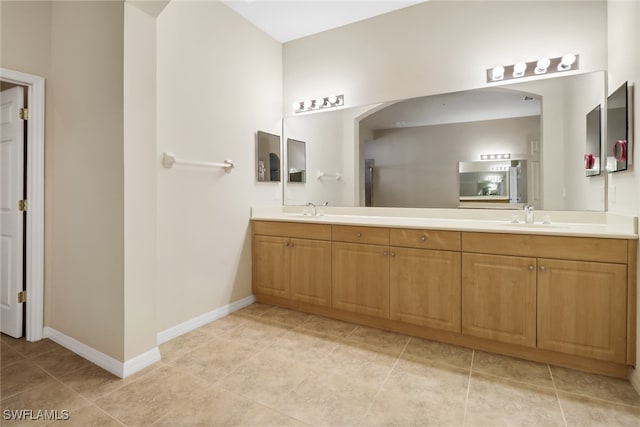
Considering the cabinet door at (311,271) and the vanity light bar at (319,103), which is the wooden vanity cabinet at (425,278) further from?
the vanity light bar at (319,103)

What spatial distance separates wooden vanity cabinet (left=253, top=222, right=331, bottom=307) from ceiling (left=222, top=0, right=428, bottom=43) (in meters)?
1.95

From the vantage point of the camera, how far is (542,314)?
6.35 feet

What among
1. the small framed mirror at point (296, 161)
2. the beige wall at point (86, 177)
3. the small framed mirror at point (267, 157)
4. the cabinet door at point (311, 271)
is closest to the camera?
the beige wall at point (86, 177)

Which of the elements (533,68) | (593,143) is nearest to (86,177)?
(533,68)

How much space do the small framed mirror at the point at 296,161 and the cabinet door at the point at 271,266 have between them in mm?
788

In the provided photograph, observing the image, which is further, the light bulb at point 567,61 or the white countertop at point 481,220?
the light bulb at point 567,61

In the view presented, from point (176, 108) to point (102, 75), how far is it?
0.51 m

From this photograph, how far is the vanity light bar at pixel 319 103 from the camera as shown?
10.7ft

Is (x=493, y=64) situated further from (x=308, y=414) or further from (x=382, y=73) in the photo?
(x=308, y=414)

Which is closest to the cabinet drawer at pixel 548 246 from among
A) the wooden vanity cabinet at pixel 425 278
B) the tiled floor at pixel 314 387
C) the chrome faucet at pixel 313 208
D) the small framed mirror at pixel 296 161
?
the wooden vanity cabinet at pixel 425 278

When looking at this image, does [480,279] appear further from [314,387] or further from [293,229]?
[293,229]

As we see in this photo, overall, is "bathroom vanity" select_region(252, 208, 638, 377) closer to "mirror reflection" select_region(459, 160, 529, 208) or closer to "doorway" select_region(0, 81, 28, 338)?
"mirror reflection" select_region(459, 160, 529, 208)

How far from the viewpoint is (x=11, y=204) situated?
2318 millimetres

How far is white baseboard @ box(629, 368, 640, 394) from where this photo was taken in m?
1.68
